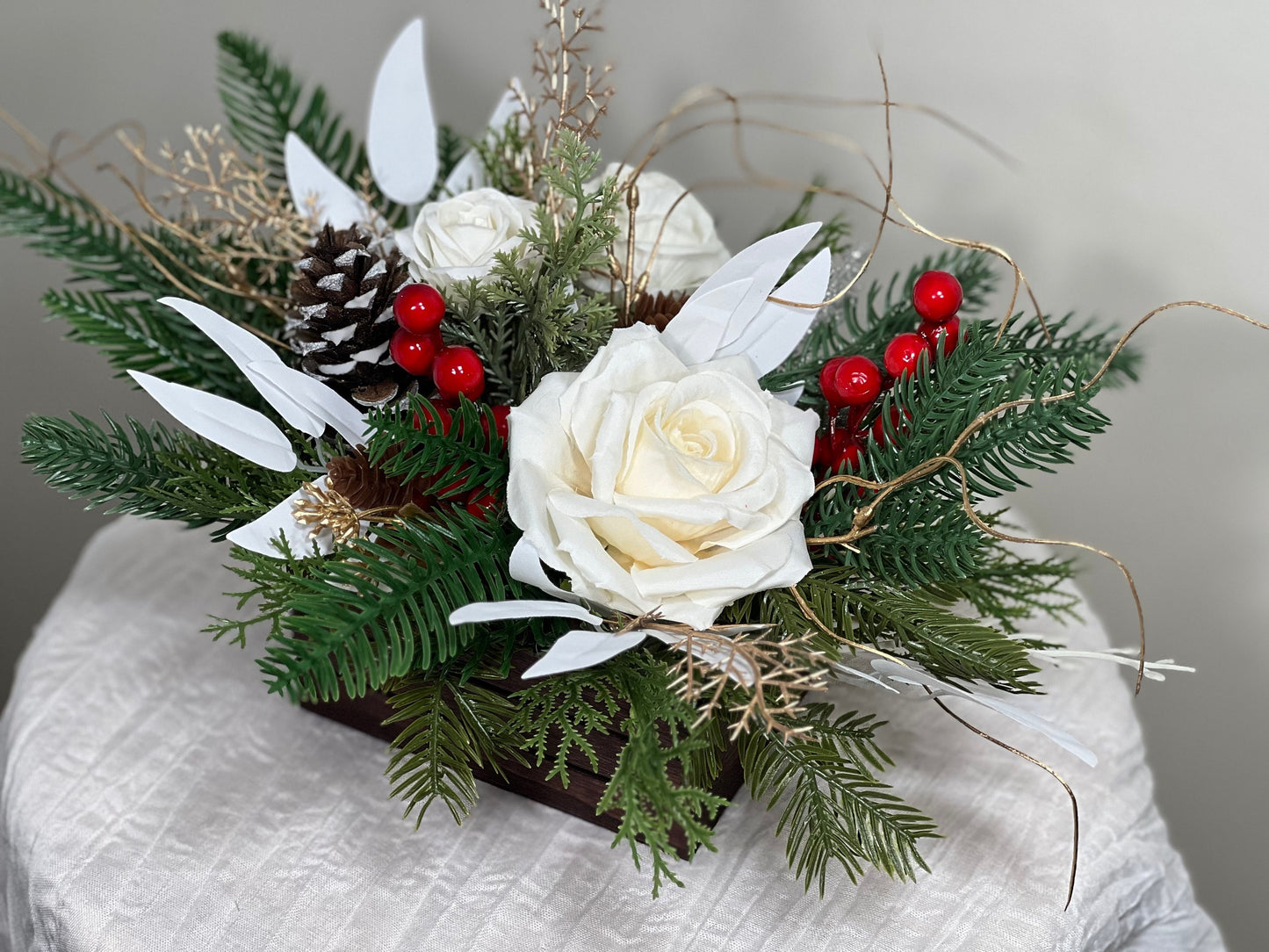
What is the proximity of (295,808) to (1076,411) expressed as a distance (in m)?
0.44

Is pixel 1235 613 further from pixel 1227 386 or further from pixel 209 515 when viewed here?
pixel 209 515

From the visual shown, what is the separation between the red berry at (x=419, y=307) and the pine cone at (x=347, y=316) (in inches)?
1.0

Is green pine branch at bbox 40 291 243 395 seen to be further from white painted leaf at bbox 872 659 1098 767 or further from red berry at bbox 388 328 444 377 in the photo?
white painted leaf at bbox 872 659 1098 767

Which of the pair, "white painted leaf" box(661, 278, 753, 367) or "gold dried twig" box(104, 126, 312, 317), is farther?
"gold dried twig" box(104, 126, 312, 317)

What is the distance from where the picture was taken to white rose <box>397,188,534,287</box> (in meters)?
0.53

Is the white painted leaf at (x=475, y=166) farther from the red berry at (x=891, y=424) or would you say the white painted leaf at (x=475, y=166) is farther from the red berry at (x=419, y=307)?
the red berry at (x=891, y=424)

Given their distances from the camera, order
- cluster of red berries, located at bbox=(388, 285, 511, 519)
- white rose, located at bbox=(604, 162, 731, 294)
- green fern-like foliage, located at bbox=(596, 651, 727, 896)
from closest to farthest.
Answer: green fern-like foliage, located at bbox=(596, 651, 727, 896), cluster of red berries, located at bbox=(388, 285, 511, 519), white rose, located at bbox=(604, 162, 731, 294)

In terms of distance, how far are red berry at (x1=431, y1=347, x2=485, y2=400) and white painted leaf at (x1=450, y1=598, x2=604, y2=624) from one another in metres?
0.13

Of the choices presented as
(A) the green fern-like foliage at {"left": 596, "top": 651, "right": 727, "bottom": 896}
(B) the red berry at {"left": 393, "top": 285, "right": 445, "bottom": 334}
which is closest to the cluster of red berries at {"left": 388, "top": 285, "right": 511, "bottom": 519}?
(B) the red berry at {"left": 393, "top": 285, "right": 445, "bottom": 334}

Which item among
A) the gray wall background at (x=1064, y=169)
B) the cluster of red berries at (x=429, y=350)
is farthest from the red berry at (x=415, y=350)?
the gray wall background at (x=1064, y=169)

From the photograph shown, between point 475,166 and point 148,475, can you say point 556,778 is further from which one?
point 475,166

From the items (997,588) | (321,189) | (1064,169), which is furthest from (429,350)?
(1064,169)

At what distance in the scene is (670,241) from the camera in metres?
0.60

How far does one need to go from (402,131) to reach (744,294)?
10.8 inches
